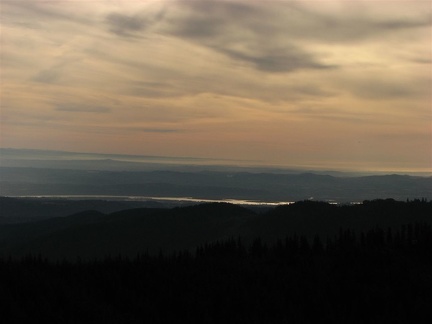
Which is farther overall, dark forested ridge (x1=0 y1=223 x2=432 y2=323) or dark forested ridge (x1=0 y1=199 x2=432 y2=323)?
dark forested ridge (x1=0 y1=199 x2=432 y2=323)

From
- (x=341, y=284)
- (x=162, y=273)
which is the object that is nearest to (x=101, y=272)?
(x=162, y=273)

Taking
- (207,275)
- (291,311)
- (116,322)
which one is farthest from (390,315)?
(116,322)

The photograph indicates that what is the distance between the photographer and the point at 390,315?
69.9 meters

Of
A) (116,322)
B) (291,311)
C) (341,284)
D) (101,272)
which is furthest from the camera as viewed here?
(341,284)

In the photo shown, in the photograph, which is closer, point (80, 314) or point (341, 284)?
point (80, 314)

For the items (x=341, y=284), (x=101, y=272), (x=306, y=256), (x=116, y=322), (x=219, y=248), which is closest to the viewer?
(x=116, y=322)

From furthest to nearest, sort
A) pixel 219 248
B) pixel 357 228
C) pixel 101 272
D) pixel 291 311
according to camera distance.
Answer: pixel 357 228 < pixel 219 248 < pixel 101 272 < pixel 291 311

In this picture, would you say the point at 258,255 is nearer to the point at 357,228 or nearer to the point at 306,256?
the point at 306,256

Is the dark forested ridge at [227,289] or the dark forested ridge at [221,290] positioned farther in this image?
the dark forested ridge at [227,289]

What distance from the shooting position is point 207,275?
3297 inches

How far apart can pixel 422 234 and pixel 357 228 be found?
2631 inches

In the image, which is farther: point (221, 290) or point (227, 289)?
point (227, 289)

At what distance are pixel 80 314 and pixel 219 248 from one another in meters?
64.6

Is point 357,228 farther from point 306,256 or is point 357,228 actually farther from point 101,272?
point 101,272
